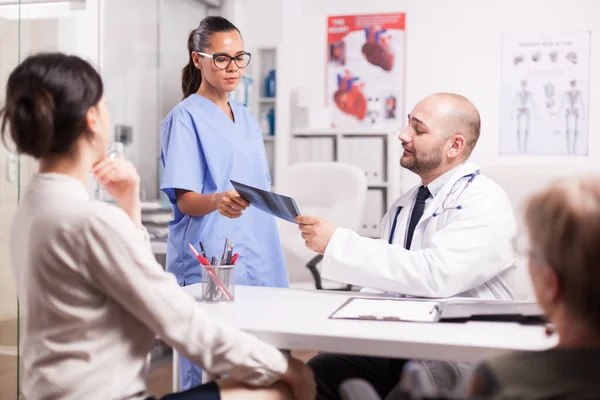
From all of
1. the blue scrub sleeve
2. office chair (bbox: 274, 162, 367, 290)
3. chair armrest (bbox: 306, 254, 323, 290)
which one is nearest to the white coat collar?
the blue scrub sleeve

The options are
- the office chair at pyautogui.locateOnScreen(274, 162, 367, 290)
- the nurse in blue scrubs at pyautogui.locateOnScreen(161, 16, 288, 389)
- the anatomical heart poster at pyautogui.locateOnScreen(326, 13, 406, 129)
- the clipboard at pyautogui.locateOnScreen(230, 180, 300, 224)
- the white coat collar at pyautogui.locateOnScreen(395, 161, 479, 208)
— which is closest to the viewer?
the clipboard at pyautogui.locateOnScreen(230, 180, 300, 224)

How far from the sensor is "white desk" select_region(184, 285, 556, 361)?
125 cm

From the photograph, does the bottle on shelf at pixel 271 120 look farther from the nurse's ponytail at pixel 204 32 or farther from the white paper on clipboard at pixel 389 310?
the white paper on clipboard at pixel 389 310

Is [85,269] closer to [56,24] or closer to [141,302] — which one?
[141,302]

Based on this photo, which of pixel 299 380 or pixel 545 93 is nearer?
pixel 299 380

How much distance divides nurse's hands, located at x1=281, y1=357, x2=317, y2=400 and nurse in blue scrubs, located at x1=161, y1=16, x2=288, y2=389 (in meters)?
0.63

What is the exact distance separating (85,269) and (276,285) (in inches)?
41.8

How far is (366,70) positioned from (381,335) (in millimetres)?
3737

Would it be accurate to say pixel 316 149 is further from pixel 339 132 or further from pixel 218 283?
pixel 218 283

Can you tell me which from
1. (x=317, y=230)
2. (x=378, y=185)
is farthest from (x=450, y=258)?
(x=378, y=185)

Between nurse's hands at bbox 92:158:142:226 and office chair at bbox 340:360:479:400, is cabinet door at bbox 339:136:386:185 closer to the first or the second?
nurse's hands at bbox 92:158:142:226

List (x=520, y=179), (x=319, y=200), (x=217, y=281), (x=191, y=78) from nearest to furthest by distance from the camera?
1. (x=217, y=281)
2. (x=191, y=78)
3. (x=520, y=179)
4. (x=319, y=200)

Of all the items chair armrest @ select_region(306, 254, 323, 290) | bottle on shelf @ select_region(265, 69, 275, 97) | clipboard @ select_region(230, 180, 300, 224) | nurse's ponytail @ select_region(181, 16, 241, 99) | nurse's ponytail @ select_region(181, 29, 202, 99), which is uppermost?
bottle on shelf @ select_region(265, 69, 275, 97)

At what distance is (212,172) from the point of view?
206 centimetres
